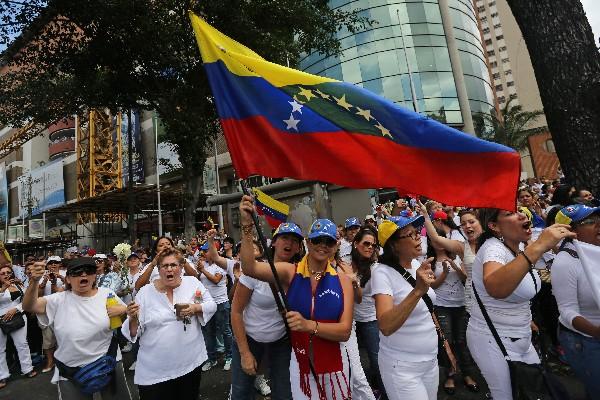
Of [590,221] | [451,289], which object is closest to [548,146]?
[451,289]

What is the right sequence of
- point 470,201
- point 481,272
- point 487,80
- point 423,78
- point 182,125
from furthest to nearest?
1. point 487,80
2. point 423,78
3. point 182,125
4. point 481,272
5. point 470,201

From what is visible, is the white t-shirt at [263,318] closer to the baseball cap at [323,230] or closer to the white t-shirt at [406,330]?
the baseball cap at [323,230]

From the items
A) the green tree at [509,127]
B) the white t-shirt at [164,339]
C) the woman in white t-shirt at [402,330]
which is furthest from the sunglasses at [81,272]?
the green tree at [509,127]

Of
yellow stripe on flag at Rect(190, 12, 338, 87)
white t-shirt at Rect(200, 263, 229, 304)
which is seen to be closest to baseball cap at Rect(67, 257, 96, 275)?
yellow stripe on flag at Rect(190, 12, 338, 87)

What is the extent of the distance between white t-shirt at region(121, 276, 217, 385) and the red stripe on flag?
1559mm

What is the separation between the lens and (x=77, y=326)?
3586 millimetres

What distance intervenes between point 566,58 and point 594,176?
1.30 m

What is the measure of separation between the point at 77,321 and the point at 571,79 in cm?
549

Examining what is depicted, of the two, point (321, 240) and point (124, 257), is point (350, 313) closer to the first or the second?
point (321, 240)

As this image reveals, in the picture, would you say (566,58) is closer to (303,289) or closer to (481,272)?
(481,272)

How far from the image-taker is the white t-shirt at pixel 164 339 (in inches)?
135

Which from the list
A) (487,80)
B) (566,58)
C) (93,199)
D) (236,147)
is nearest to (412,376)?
(236,147)

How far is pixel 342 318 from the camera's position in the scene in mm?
2688

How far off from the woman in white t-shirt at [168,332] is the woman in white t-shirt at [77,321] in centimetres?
28
